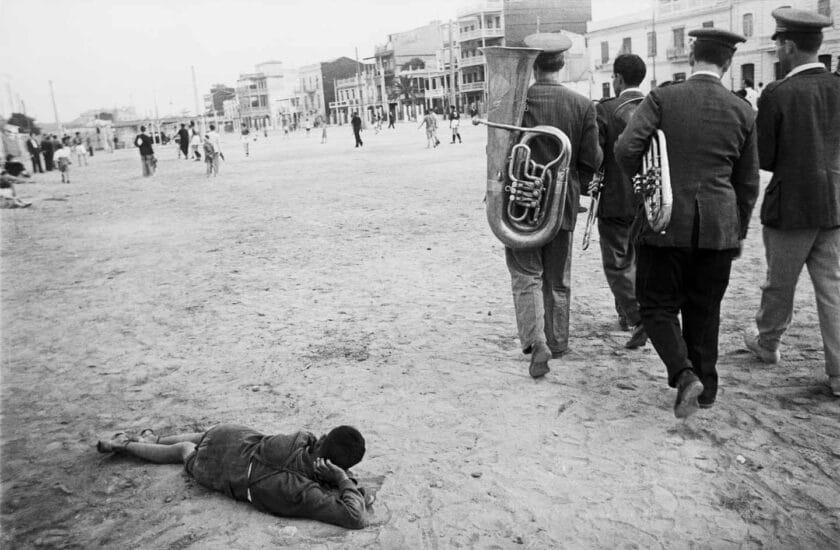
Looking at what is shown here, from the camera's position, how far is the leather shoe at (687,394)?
3.71m

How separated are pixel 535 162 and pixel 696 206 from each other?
1173mm

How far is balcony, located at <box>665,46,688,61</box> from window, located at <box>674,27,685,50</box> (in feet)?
0.59

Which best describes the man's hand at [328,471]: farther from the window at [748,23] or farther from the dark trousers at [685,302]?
the window at [748,23]

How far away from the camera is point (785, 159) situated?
4160 mm

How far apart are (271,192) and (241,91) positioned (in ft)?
427

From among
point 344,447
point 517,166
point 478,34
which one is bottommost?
point 344,447

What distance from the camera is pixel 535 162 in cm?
458

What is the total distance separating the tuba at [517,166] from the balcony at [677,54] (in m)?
50.3

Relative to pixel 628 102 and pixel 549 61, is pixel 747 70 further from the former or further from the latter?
pixel 549 61

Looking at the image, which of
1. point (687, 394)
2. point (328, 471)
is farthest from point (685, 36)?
point (328, 471)

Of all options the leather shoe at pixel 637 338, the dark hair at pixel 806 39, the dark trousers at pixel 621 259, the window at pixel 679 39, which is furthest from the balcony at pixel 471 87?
the dark hair at pixel 806 39

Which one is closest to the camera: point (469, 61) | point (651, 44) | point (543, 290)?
point (543, 290)

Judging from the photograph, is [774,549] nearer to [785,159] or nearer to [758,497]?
[758,497]

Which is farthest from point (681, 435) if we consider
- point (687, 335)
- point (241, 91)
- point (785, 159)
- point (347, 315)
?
→ point (241, 91)
